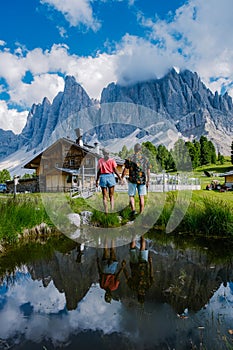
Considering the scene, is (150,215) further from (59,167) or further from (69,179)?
(59,167)

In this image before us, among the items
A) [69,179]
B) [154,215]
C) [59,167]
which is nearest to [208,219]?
[154,215]

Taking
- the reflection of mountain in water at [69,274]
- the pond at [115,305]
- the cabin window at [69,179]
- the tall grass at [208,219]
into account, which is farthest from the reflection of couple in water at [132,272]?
the cabin window at [69,179]

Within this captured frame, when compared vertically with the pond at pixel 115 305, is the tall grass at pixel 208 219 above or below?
above

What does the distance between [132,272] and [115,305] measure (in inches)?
41.4

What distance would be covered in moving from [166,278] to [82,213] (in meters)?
5.17

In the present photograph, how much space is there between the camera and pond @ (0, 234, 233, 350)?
98.0 inches

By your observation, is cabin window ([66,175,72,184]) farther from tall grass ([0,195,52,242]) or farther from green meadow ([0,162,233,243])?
tall grass ([0,195,52,242])

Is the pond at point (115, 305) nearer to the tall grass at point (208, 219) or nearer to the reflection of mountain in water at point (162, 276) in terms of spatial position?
the reflection of mountain in water at point (162, 276)

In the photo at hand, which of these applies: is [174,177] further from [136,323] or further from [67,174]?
[136,323]

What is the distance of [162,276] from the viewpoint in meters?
3.97

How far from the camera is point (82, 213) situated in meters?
8.65

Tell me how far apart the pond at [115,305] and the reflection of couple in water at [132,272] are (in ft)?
0.20

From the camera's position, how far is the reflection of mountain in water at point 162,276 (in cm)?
332

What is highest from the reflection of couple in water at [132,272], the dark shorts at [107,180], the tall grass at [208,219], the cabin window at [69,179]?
the cabin window at [69,179]
